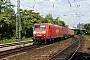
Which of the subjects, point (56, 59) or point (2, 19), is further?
point (2, 19)

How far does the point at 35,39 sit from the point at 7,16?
64.9 ft

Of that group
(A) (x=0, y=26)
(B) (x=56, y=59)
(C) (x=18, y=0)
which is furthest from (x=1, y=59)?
(A) (x=0, y=26)

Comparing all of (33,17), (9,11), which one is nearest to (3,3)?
(9,11)

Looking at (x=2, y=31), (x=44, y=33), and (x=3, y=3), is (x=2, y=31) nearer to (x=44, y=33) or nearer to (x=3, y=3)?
(x=3, y=3)

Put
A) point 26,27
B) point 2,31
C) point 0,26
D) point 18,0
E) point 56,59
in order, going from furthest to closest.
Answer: point 26,27
point 2,31
point 0,26
point 18,0
point 56,59

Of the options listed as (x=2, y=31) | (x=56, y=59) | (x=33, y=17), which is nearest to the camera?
(x=56, y=59)

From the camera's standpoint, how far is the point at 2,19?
47.8 m

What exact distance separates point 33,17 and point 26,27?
9.84m

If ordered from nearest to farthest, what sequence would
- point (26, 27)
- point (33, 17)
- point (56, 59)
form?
point (56, 59) → point (26, 27) → point (33, 17)

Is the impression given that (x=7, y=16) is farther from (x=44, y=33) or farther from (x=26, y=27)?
(x=44, y=33)

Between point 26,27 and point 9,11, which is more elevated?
point 9,11

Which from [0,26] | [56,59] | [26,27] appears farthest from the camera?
[26,27]

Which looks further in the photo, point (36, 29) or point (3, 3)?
point (3, 3)

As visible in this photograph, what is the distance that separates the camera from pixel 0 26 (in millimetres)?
47156
